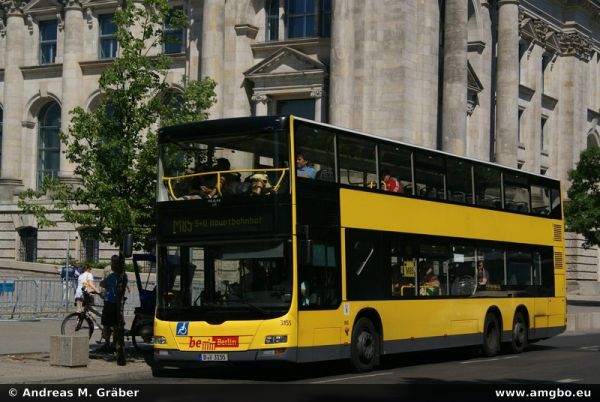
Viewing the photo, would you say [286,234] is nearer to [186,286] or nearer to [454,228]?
[186,286]

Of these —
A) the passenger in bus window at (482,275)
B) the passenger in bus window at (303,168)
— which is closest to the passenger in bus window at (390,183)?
the passenger in bus window at (303,168)

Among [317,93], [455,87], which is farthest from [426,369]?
[455,87]

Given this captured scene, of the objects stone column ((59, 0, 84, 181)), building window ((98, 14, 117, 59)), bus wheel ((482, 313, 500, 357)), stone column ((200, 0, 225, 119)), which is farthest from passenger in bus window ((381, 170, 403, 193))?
building window ((98, 14, 117, 59))

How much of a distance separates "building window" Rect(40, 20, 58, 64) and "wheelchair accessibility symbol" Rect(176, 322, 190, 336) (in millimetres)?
41559

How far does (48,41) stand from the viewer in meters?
57.6

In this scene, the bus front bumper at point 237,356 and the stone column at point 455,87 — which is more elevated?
the stone column at point 455,87

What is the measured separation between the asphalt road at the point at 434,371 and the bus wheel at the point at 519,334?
9.3 inches

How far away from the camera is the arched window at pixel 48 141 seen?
56812mm

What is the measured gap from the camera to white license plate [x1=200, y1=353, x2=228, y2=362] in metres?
17.5

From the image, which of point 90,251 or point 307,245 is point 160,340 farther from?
point 90,251

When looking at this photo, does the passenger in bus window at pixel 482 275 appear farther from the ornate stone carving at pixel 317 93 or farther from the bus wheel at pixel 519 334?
the ornate stone carving at pixel 317 93

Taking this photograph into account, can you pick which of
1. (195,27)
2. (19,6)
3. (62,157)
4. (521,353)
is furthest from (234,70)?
(521,353)

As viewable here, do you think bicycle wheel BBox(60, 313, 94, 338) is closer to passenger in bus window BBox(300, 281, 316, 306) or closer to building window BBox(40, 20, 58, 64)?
passenger in bus window BBox(300, 281, 316, 306)

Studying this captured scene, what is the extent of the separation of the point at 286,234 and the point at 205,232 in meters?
1.35
